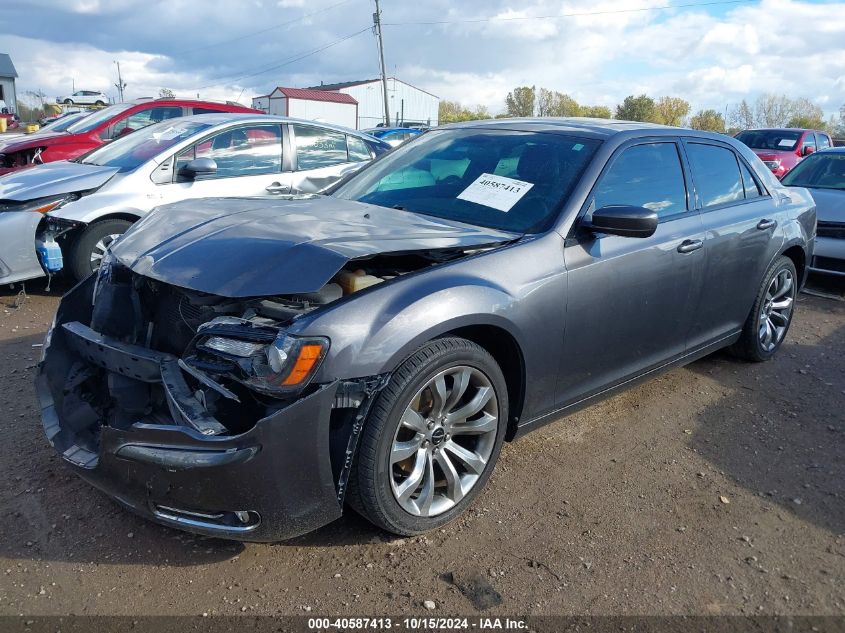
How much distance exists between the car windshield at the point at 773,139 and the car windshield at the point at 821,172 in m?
7.99

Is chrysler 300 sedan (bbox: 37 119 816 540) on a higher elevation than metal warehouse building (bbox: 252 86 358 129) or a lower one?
lower

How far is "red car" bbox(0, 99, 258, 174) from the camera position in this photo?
8555 millimetres

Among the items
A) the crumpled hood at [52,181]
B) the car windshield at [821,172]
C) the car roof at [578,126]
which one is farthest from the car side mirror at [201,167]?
the car windshield at [821,172]

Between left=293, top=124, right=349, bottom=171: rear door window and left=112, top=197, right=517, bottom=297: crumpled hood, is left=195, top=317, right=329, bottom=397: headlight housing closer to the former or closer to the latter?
left=112, top=197, right=517, bottom=297: crumpled hood

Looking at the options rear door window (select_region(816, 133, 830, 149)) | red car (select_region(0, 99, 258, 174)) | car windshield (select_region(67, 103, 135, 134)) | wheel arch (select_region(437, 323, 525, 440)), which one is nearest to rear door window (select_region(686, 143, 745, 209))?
wheel arch (select_region(437, 323, 525, 440))

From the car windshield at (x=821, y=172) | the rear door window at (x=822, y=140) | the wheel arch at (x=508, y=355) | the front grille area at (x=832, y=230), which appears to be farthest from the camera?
the rear door window at (x=822, y=140)

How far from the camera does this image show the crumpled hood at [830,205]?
7.16 metres

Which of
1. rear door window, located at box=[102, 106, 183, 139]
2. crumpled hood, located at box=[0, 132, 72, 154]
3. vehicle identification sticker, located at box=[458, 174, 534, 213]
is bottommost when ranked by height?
vehicle identification sticker, located at box=[458, 174, 534, 213]

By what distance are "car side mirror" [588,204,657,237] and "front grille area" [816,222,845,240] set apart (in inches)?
207

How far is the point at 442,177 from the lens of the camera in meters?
3.64

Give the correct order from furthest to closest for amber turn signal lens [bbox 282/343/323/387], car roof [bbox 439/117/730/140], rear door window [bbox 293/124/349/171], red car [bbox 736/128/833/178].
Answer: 1. red car [bbox 736/128/833/178]
2. rear door window [bbox 293/124/349/171]
3. car roof [bbox 439/117/730/140]
4. amber turn signal lens [bbox 282/343/323/387]

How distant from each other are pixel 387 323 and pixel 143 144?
5221mm

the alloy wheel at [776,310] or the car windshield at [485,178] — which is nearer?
the car windshield at [485,178]

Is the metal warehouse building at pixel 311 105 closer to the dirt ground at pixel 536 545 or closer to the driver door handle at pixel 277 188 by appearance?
the driver door handle at pixel 277 188
